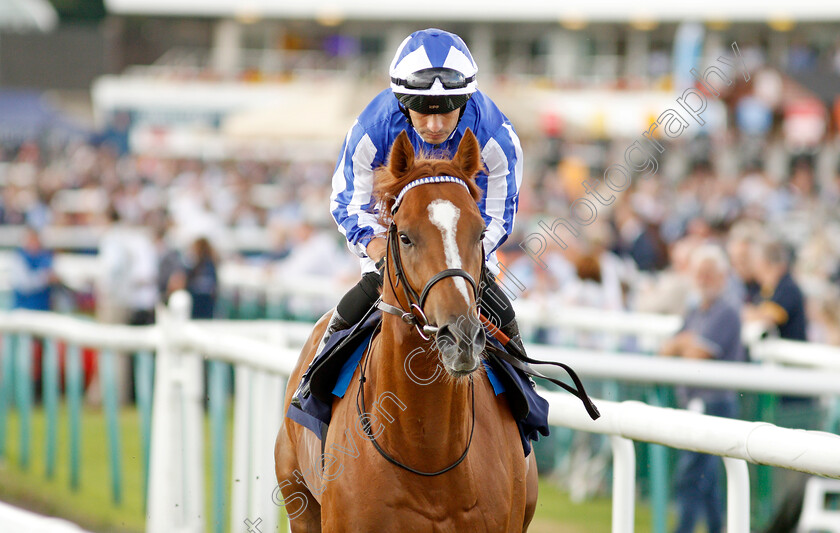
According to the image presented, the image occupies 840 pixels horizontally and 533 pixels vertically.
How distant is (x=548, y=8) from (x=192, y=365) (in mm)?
37827

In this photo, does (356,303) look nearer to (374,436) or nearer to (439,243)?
(374,436)

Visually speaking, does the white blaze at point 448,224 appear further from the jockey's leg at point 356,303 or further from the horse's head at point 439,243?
the jockey's leg at point 356,303

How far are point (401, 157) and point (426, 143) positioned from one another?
410 mm

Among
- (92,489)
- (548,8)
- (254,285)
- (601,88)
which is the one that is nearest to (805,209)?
(254,285)

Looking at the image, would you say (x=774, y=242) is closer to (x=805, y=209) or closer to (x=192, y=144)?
(x=805, y=209)

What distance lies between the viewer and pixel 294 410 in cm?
343

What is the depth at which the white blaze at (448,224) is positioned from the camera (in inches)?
103

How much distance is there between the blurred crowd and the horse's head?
460 centimetres

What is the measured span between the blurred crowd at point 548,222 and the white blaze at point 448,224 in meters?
4.70

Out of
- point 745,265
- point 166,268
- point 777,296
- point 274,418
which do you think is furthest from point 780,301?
point 166,268

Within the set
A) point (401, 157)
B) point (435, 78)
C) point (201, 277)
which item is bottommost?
point (201, 277)

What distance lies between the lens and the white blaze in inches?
103

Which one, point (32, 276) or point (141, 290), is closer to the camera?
point (141, 290)

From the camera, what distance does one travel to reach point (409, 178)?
2.82 m
